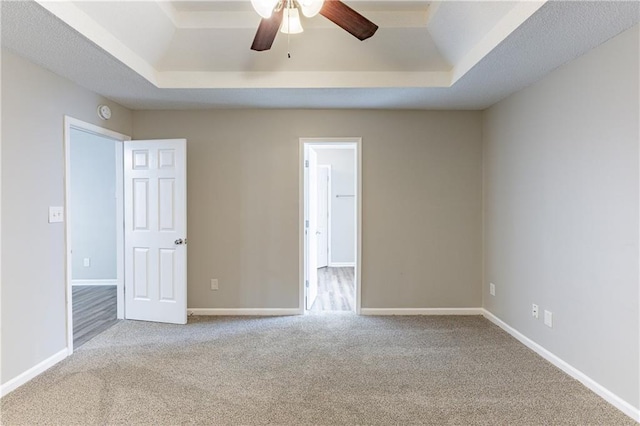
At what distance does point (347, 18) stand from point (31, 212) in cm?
260

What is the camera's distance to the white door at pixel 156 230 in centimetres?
345

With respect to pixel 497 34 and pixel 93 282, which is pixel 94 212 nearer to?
pixel 93 282

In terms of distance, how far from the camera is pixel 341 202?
661 centimetres

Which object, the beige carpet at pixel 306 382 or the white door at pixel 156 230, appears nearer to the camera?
the beige carpet at pixel 306 382

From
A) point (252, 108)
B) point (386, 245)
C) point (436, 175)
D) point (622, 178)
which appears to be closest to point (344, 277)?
point (386, 245)

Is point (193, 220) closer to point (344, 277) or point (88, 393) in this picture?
point (88, 393)

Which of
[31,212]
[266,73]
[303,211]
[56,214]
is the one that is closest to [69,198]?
[56,214]

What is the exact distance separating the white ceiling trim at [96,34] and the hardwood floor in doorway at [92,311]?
2.49m

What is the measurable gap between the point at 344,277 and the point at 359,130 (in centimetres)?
283

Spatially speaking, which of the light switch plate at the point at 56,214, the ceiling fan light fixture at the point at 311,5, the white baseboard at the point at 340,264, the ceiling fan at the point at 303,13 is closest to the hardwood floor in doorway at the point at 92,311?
the light switch plate at the point at 56,214

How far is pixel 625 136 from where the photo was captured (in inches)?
79.0

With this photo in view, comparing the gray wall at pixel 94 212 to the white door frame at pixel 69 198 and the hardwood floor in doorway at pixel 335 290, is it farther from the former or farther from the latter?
the hardwood floor in doorway at pixel 335 290

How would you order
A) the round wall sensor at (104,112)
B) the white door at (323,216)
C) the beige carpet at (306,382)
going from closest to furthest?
the beige carpet at (306,382) → the round wall sensor at (104,112) → the white door at (323,216)

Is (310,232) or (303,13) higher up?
(303,13)
